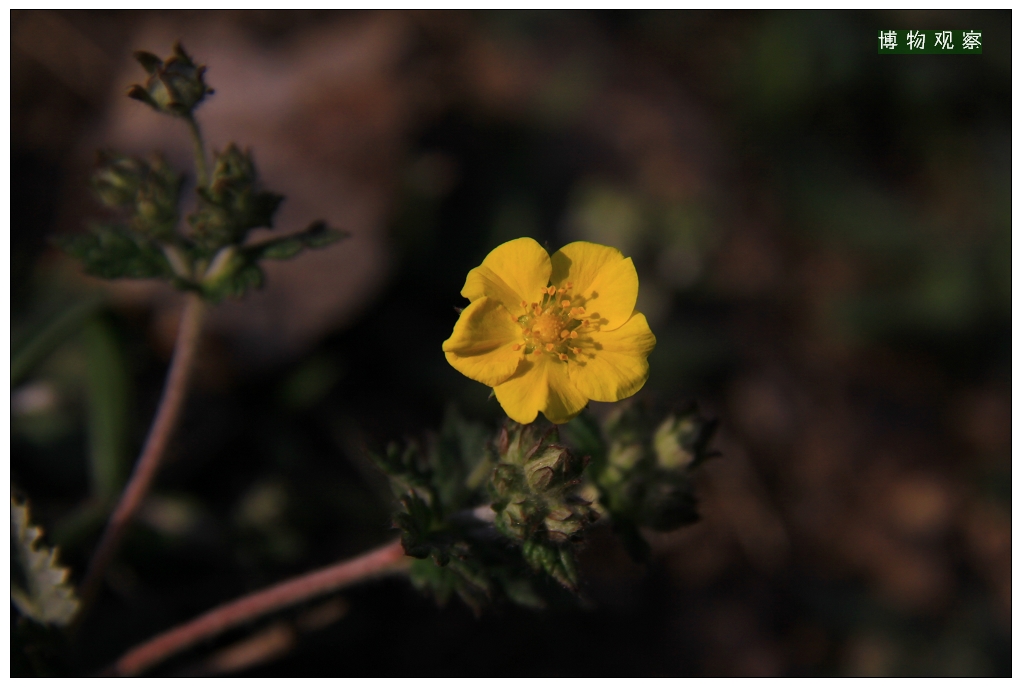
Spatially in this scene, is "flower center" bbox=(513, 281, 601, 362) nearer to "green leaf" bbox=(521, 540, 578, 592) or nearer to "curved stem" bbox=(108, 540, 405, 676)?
"green leaf" bbox=(521, 540, 578, 592)

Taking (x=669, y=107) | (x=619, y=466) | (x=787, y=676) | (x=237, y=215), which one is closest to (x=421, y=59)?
(x=669, y=107)

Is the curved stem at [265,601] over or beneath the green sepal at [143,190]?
beneath

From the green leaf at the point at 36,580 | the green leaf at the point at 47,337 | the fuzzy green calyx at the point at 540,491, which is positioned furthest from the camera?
the green leaf at the point at 47,337

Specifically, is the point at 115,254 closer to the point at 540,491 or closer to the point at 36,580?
the point at 36,580

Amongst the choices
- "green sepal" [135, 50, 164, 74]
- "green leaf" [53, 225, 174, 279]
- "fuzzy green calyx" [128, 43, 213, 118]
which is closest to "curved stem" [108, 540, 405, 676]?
"green leaf" [53, 225, 174, 279]

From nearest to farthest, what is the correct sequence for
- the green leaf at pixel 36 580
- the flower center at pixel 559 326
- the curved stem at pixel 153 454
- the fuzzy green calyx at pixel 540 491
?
the fuzzy green calyx at pixel 540 491 → the flower center at pixel 559 326 → the green leaf at pixel 36 580 → the curved stem at pixel 153 454

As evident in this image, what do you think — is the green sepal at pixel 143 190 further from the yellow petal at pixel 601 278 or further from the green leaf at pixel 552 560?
the green leaf at pixel 552 560

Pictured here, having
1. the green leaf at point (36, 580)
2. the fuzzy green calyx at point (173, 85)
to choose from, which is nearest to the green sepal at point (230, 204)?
the fuzzy green calyx at point (173, 85)
